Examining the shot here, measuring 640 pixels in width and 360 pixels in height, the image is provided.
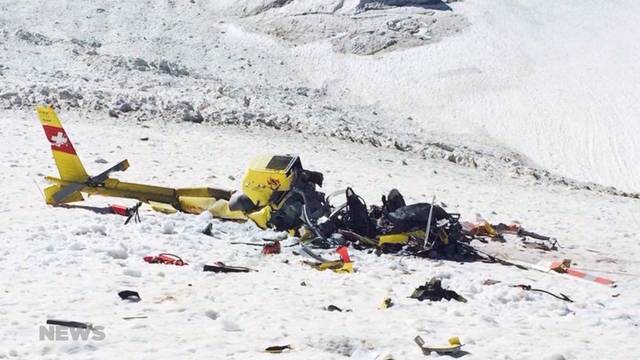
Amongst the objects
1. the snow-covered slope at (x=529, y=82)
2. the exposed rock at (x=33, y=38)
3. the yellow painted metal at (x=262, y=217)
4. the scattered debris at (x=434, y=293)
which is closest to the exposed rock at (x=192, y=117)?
the yellow painted metal at (x=262, y=217)

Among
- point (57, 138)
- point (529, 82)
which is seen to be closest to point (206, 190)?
point (57, 138)

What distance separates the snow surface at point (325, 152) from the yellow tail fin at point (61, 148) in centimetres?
66

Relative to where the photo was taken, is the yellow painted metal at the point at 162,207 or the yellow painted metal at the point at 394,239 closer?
the yellow painted metal at the point at 394,239

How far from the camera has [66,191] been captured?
39.6 ft

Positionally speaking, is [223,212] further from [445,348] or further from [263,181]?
[445,348]

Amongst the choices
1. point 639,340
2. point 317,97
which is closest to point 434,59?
point 317,97

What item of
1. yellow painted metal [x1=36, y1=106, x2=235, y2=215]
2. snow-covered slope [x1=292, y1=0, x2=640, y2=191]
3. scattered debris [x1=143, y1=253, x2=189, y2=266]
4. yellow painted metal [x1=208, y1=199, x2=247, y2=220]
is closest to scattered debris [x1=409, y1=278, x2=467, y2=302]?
scattered debris [x1=143, y1=253, x2=189, y2=266]

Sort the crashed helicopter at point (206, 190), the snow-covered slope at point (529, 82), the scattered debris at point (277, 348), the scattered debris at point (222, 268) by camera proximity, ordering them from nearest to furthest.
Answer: the scattered debris at point (277, 348) < the scattered debris at point (222, 268) < the crashed helicopter at point (206, 190) < the snow-covered slope at point (529, 82)

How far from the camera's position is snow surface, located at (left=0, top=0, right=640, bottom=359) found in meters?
7.01

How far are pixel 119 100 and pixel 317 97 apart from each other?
14.5 metres

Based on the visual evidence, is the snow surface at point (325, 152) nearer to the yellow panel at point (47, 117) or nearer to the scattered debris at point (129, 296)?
the scattered debris at point (129, 296)

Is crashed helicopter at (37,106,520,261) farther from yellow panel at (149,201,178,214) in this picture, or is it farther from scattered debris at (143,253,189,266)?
scattered debris at (143,253,189,266)

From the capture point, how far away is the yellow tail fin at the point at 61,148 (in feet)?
40.1

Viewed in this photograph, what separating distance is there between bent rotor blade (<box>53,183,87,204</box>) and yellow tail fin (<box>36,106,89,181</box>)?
16cm
